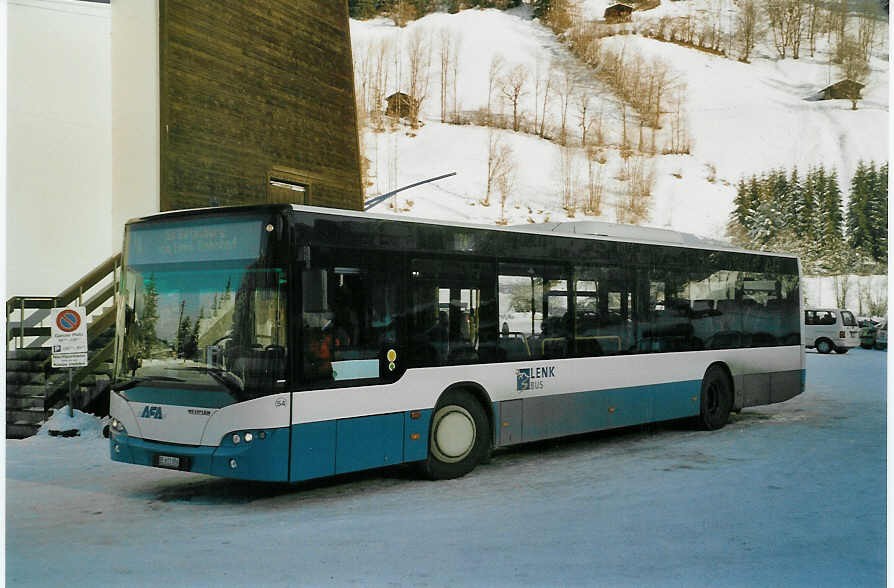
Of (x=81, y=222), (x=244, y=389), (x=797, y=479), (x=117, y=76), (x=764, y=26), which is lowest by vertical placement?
(x=797, y=479)

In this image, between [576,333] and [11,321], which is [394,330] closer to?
[576,333]

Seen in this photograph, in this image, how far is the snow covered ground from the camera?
6.72m

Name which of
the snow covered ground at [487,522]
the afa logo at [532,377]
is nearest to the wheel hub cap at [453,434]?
the snow covered ground at [487,522]

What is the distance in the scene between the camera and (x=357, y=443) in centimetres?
926

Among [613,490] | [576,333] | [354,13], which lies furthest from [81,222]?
[354,13]

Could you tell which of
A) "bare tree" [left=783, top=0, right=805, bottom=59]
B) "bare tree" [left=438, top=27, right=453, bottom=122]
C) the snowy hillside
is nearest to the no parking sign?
the snowy hillside

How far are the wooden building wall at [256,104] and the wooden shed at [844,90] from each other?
1016 inches

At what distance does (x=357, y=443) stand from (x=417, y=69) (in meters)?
39.5

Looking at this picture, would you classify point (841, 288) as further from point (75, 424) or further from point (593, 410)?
point (75, 424)

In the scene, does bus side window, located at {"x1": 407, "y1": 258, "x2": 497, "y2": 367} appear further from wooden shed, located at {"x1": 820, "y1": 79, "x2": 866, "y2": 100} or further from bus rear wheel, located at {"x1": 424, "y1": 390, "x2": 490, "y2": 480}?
wooden shed, located at {"x1": 820, "y1": 79, "x2": 866, "y2": 100}

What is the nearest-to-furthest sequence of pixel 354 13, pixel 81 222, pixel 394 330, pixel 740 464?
pixel 394 330 < pixel 740 464 < pixel 81 222 < pixel 354 13

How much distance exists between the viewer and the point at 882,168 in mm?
45000

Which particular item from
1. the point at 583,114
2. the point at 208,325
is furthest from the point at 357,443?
the point at 583,114

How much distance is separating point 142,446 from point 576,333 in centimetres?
523
